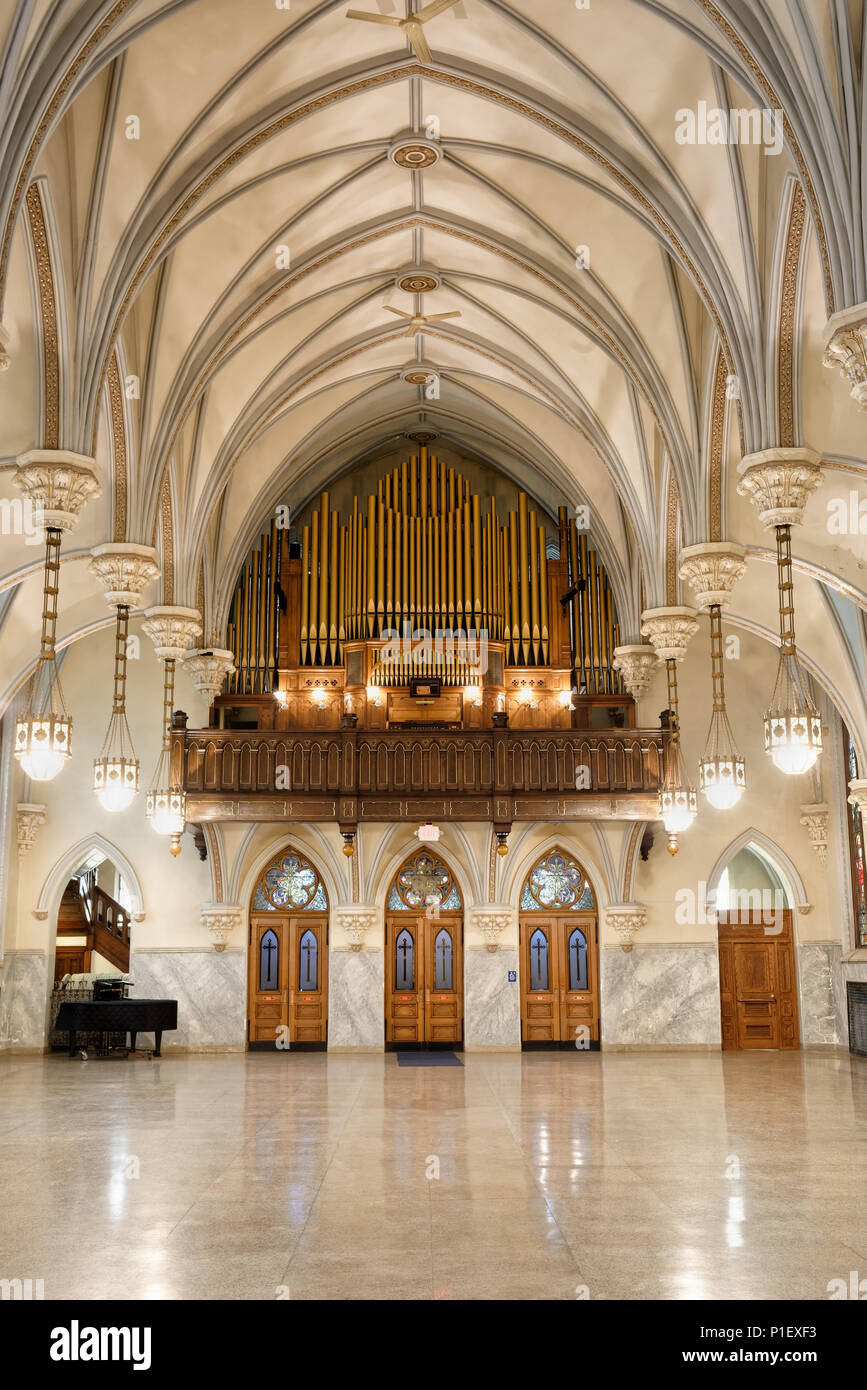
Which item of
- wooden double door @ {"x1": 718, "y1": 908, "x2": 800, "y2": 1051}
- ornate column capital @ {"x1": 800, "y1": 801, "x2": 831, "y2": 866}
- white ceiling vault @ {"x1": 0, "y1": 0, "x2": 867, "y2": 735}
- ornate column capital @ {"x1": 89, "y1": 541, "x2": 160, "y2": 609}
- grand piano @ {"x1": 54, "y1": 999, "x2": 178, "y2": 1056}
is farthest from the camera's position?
wooden double door @ {"x1": 718, "y1": 908, "x2": 800, "y2": 1051}

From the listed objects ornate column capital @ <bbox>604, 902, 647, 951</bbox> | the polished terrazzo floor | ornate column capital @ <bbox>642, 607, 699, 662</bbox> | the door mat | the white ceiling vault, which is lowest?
the door mat

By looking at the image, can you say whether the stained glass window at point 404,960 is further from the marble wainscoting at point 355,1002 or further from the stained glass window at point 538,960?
the stained glass window at point 538,960

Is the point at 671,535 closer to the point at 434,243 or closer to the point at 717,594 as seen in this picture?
the point at 717,594

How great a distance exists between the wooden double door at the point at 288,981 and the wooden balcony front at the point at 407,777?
3633 mm

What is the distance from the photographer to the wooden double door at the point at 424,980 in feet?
73.4

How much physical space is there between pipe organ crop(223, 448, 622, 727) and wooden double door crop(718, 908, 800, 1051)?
15.9 ft

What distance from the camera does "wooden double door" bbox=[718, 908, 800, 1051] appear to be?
22.8m

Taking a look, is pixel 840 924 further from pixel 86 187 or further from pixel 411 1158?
pixel 86 187

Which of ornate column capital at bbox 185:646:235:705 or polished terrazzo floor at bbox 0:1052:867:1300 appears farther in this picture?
ornate column capital at bbox 185:646:235:705

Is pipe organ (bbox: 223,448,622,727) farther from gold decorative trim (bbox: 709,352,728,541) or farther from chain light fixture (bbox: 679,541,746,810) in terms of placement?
gold decorative trim (bbox: 709,352,728,541)

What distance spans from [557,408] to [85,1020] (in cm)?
1226

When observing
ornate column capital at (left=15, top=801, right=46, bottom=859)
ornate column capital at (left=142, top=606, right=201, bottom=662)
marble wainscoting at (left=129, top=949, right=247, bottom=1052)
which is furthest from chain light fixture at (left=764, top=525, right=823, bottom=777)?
ornate column capital at (left=15, top=801, right=46, bottom=859)

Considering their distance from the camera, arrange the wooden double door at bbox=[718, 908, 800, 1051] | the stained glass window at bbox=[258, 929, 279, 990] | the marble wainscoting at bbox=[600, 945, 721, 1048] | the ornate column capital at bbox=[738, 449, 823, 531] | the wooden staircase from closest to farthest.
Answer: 1. the ornate column capital at bbox=[738, 449, 823, 531]
2. the marble wainscoting at bbox=[600, 945, 721, 1048]
3. the stained glass window at bbox=[258, 929, 279, 990]
4. the wooden double door at bbox=[718, 908, 800, 1051]
5. the wooden staircase

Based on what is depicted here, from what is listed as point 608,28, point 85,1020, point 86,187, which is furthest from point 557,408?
point 85,1020
